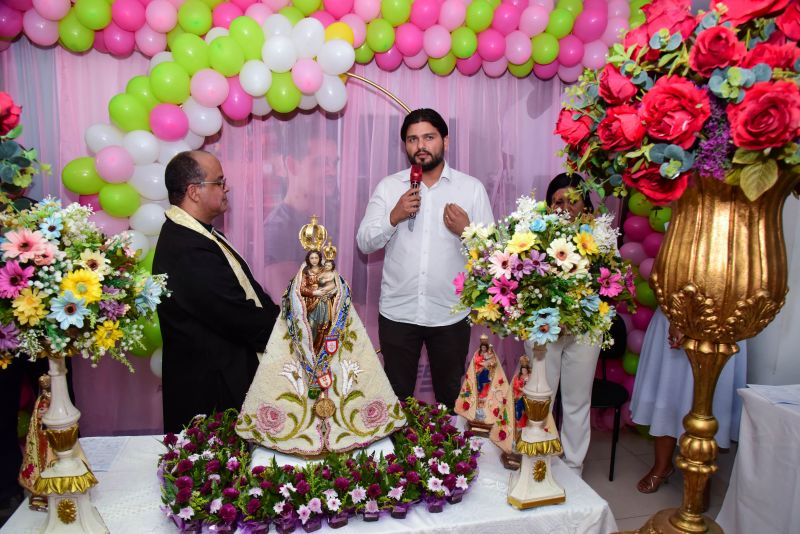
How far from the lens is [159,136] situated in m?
2.92

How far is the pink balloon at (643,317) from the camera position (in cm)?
366

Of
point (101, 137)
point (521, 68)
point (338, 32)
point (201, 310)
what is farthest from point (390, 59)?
point (201, 310)

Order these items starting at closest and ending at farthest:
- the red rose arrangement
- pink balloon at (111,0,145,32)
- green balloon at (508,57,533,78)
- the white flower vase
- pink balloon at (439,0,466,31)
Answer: the red rose arrangement, the white flower vase, pink balloon at (111,0,145,32), pink balloon at (439,0,466,31), green balloon at (508,57,533,78)

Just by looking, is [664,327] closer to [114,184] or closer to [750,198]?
[750,198]

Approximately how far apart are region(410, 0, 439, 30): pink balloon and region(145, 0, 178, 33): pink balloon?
1237mm

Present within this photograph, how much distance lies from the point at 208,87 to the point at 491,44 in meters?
1.57

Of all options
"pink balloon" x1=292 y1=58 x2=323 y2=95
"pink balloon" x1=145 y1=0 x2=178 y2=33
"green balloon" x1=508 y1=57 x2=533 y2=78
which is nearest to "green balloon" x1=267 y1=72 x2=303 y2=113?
"pink balloon" x1=292 y1=58 x2=323 y2=95

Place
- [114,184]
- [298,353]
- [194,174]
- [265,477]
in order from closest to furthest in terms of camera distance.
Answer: [265,477], [298,353], [194,174], [114,184]

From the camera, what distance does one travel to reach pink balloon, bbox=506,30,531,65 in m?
3.42

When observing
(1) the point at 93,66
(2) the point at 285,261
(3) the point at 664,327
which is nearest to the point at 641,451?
(3) the point at 664,327

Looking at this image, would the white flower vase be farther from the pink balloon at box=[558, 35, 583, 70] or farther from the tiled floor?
the pink balloon at box=[558, 35, 583, 70]

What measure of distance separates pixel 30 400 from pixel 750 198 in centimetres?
324

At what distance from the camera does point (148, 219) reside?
2.90 metres

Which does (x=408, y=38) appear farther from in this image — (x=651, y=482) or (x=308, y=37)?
(x=651, y=482)
